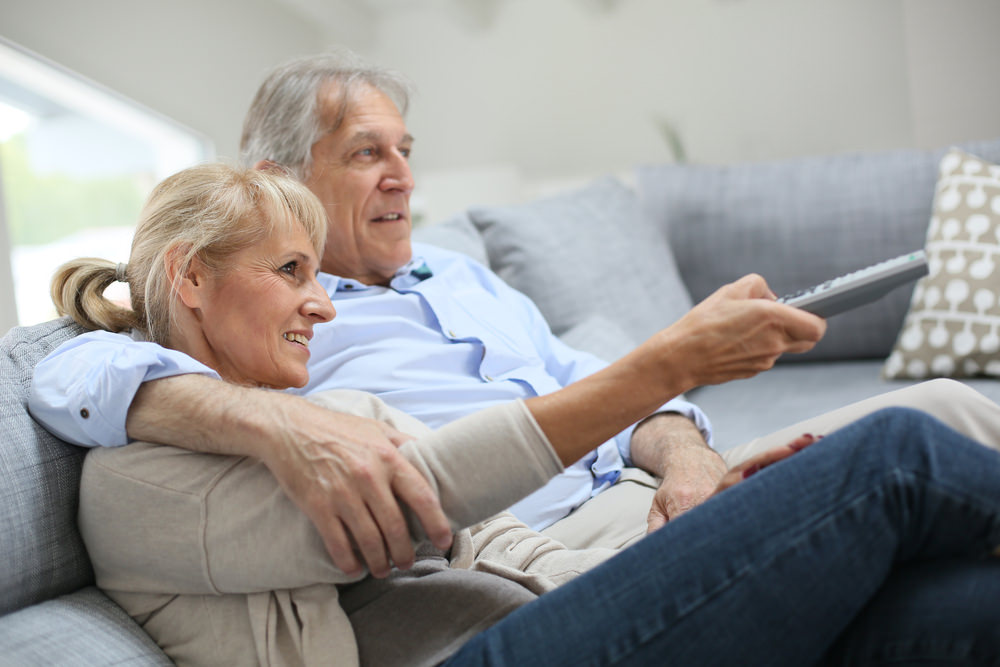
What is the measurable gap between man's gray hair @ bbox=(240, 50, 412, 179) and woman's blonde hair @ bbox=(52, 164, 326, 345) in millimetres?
453

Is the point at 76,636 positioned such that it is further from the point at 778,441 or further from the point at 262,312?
the point at 778,441

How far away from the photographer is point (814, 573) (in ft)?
2.63

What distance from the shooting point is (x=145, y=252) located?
3.64 feet

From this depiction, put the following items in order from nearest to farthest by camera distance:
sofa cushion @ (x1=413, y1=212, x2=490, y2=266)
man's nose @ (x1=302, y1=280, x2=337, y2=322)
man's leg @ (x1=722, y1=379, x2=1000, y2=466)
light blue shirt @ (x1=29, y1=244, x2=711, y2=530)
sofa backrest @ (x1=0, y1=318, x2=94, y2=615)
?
1. sofa backrest @ (x1=0, y1=318, x2=94, y2=615)
2. man's leg @ (x1=722, y1=379, x2=1000, y2=466)
3. man's nose @ (x1=302, y1=280, x2=337, y2=322)
4. light blue shirt @ (x1=29, y1=244, x2=711, y2=530)
5. sofa cushion @ (x1=413, y1=212, x2=490, y2=266)

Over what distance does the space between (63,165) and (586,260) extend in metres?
2.17

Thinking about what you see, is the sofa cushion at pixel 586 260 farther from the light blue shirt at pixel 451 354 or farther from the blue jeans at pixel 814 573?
the blue jeans at pixel 814 573

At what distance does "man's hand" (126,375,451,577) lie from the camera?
2.83ft

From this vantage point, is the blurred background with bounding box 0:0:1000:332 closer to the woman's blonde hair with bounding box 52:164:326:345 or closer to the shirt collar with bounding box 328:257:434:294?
the shirt collar with bounding box 328:257:434:294

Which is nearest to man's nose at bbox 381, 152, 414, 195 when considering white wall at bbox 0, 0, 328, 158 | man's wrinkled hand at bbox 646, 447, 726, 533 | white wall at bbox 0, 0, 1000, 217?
man's wrinkled hand at bbox 646, 447, 726, 533

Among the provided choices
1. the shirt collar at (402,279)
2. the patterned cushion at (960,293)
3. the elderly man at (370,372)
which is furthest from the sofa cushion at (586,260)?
the patterned cushion at (960,293)

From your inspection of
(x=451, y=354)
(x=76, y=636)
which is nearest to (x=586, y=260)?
(x=451, y=354)

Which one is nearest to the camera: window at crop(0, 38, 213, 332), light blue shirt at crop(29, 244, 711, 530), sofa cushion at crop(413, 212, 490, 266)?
light blue shirt at crop(29, 244, 711, 530)

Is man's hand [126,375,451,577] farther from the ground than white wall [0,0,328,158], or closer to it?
closer to it

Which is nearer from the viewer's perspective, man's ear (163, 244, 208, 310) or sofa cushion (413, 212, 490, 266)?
man's ear (163, 244, 208, 310)
